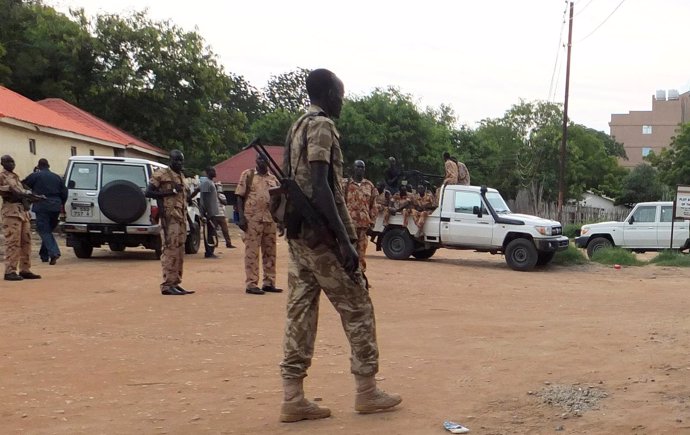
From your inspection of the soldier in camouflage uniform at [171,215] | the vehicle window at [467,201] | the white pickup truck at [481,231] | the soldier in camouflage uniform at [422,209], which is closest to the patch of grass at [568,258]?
the white pickup truck at [481,231]

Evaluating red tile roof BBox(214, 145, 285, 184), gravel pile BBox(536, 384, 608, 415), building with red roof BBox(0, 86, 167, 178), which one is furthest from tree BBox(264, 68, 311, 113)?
gravel pile BBox(536, 384, 608, 415)

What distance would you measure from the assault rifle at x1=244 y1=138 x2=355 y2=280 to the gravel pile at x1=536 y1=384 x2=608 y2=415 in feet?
4.84

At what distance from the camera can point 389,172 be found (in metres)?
17.4

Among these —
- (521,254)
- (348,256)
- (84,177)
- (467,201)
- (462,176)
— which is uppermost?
(462,176)

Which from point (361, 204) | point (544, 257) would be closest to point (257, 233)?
point (361, 204)

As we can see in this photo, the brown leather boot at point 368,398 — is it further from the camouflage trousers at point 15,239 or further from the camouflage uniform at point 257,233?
the camouflage trousers at point 15,239

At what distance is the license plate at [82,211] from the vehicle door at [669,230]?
12944 mm

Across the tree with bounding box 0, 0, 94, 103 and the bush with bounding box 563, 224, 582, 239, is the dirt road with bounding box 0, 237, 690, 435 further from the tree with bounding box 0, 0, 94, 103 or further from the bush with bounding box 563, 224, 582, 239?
the tree with bounding box 0, 0, 94, 103

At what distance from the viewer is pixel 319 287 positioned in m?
4.42

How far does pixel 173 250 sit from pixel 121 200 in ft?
14.5

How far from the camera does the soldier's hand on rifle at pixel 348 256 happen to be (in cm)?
421

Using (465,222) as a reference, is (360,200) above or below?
above

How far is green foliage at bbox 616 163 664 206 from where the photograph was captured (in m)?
45.5

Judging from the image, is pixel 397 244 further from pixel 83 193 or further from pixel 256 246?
pixel 256 246
